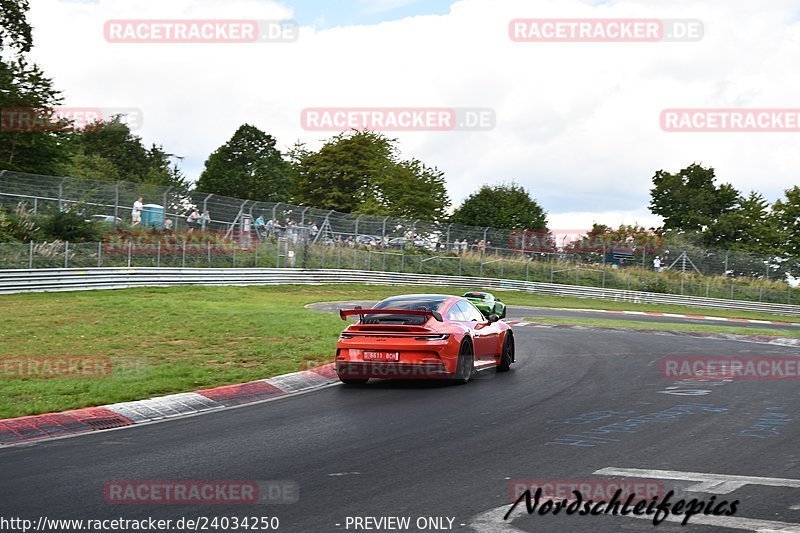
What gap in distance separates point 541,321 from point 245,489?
23.2 m

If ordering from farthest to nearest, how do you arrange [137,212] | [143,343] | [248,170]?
1. [248,170]
2. [137,212]
3. [143,343]

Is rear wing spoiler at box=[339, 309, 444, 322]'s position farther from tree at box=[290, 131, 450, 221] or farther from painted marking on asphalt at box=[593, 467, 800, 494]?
tree at box=[290, 131, 450, 221]

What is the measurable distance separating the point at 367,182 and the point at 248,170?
2529 cm

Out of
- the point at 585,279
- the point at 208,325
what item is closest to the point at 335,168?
the point at 585,279

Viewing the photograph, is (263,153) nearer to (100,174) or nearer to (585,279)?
(100,174)

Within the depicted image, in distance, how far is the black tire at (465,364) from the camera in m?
13.3

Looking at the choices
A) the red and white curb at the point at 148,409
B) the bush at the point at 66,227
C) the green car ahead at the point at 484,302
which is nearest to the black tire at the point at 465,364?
the red and white curb at the point at 148,409

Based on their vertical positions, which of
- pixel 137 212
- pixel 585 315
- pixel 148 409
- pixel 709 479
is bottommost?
pixel 585 315

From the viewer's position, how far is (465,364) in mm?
13570

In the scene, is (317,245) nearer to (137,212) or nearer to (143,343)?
(137,212)

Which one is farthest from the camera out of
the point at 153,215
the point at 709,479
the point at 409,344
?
the point at 153,215

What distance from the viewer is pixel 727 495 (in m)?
6.41

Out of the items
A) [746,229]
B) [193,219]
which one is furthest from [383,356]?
[746,229]

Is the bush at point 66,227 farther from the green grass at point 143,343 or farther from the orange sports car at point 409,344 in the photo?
the orange sports car at point 409,344
